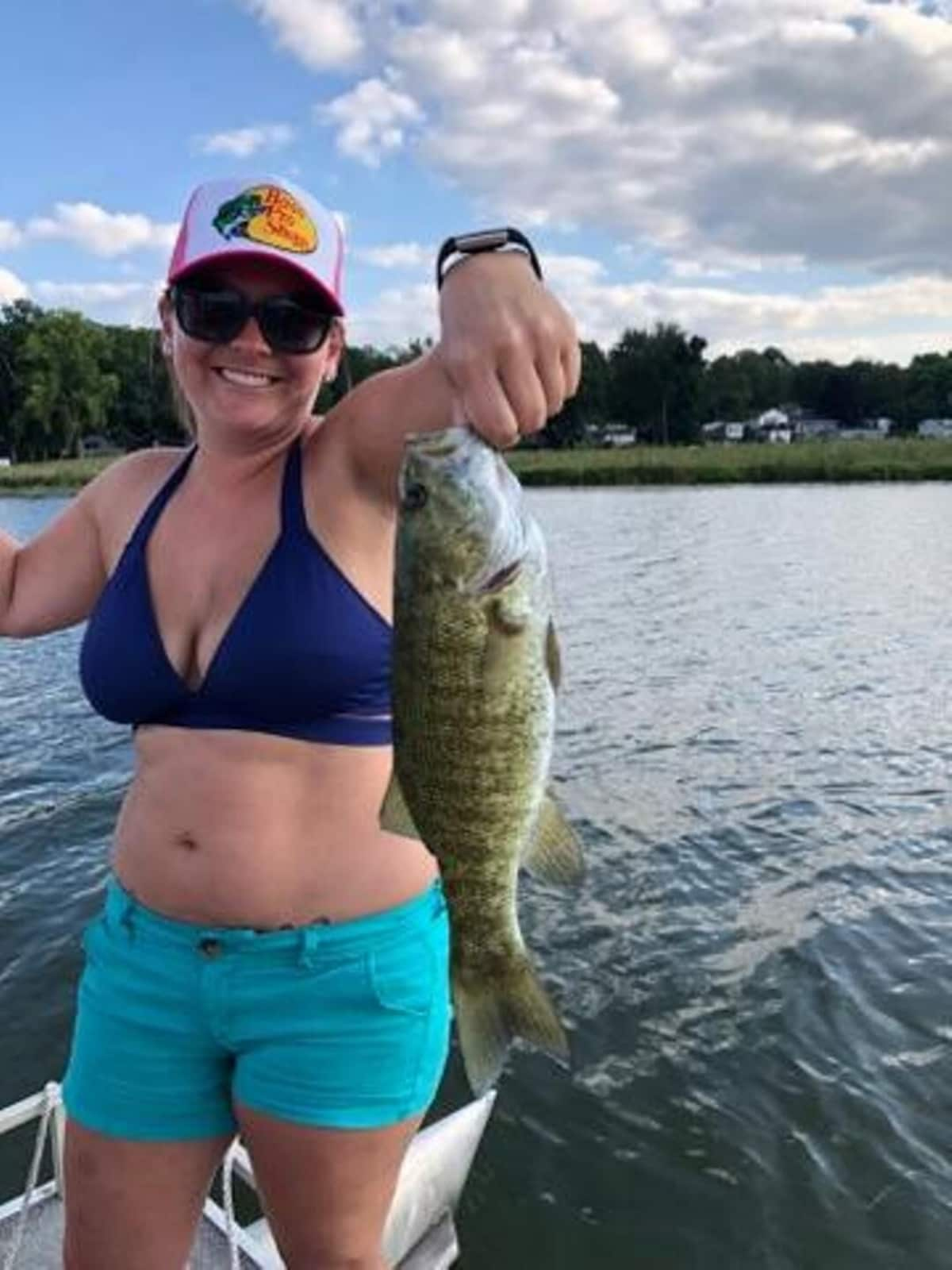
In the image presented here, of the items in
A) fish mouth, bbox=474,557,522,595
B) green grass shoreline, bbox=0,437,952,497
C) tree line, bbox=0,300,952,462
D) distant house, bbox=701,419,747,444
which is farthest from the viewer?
distant house, bbox=701,419,747,444

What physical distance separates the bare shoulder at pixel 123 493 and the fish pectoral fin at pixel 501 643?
0.97 metres

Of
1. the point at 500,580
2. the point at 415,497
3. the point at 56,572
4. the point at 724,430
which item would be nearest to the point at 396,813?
the point at 500,580

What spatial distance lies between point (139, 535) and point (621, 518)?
120 feet

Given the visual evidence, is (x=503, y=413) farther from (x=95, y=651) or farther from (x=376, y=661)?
(x=95, y=651)

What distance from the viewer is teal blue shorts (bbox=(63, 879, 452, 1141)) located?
7.63ft

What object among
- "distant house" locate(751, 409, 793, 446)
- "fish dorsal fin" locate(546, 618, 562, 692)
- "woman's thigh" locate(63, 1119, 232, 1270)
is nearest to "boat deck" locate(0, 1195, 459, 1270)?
"woman's thigh" locate(63, 1119, 232, 1270)

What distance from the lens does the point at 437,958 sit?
8.05 feet

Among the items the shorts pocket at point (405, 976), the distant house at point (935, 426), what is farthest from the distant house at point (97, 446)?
the shorts pocket at point (405, 976)

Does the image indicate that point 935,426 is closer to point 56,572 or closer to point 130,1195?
point 56,572

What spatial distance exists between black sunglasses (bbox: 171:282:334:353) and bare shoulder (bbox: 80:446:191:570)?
1.64 ft

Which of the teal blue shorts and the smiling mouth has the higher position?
the smiling mouth

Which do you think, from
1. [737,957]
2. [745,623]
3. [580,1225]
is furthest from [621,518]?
[580,1225]

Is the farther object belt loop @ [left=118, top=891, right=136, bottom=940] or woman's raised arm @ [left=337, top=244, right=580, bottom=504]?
belt loop @ [left=118, top=891, right=136, bottom=940]

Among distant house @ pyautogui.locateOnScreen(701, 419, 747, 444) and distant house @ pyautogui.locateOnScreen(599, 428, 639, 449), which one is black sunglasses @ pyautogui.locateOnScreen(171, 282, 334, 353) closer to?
distant house @ pyautogui.locateOnScreen(599, 428, 639, 449)
